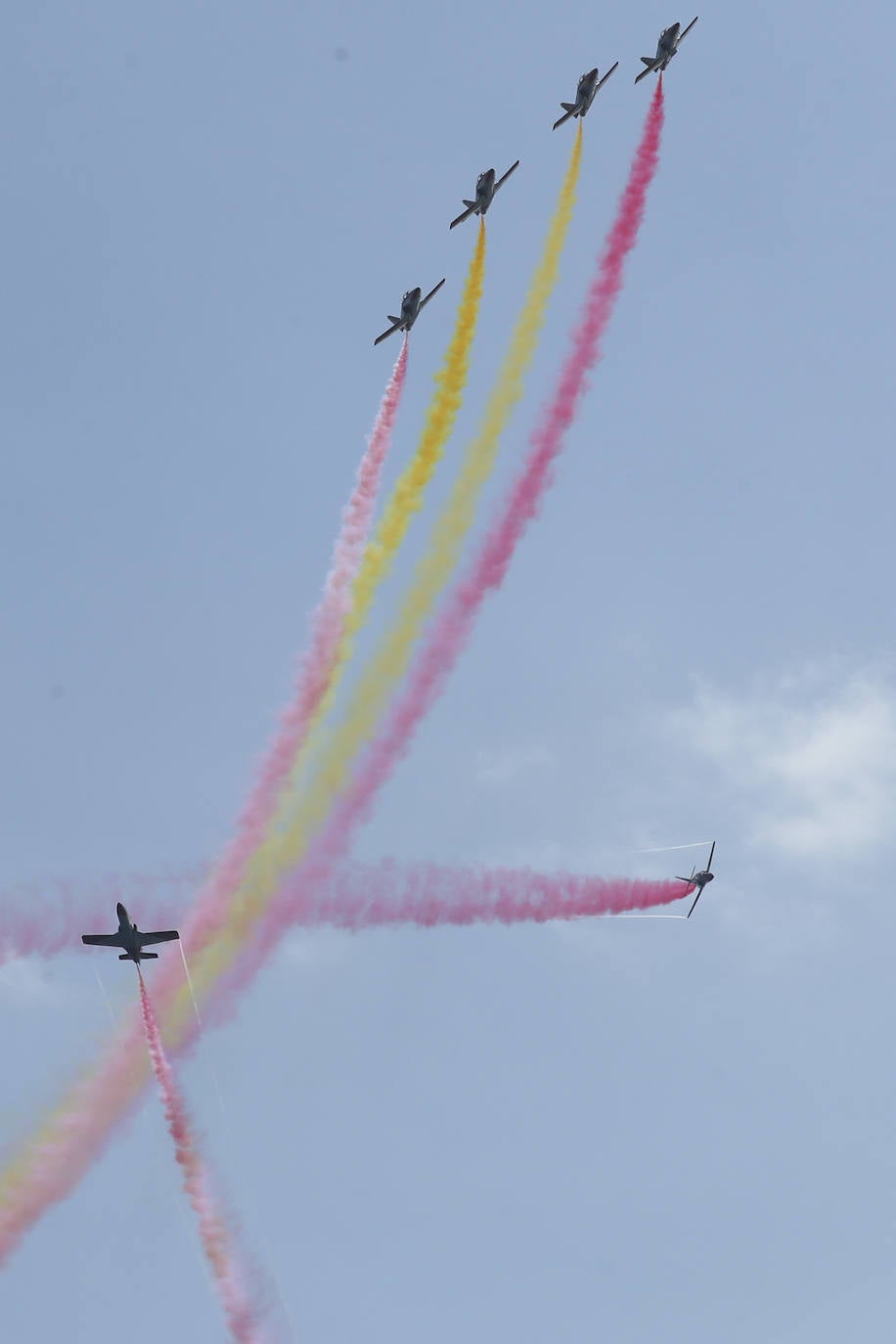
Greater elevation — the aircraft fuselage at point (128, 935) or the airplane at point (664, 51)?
the airplane at point (664, 51)

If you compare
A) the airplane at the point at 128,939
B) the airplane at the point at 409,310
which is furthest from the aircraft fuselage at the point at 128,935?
the airplane at the point at 409,310

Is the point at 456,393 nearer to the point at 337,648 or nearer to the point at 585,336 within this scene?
the point at 585,336

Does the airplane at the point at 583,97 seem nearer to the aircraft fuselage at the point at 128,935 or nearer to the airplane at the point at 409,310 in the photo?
the airplane at the point at 409,310

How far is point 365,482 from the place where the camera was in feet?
294

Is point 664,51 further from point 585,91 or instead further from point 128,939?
point 128,939

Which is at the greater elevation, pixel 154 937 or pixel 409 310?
pixel 409 310

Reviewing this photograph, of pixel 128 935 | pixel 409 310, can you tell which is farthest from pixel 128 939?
pixel 409 310

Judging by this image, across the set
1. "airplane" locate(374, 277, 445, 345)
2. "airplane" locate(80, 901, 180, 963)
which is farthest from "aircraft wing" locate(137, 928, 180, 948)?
"airplane" locate(374, 277, 445, 345)

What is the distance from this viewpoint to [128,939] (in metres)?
83.1

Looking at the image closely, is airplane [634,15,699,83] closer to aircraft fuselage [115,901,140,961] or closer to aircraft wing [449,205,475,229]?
aircraft wing [449,205,475,229]

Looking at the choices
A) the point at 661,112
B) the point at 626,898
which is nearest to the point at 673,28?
the point at 661,112

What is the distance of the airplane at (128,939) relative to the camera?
8306 centimetres

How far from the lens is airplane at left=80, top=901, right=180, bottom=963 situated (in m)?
83.1

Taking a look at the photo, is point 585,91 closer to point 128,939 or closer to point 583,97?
point 583,97
